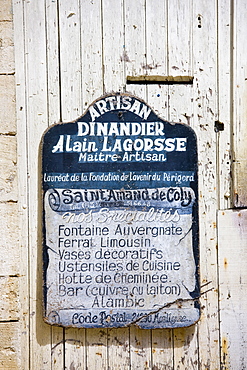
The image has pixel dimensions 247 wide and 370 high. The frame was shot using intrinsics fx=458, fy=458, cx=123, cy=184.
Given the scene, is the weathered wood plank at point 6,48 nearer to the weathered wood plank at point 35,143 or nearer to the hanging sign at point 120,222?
the weathered wood plank at point 35,143

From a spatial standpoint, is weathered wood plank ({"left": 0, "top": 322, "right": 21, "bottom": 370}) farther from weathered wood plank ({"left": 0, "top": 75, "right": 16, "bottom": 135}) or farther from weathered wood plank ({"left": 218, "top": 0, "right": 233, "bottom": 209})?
weathered wood plank ({"left": 218, "top": 0, "right": 233, "bottom": 209})

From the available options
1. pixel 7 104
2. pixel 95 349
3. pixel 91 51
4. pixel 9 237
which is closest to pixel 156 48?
pixel 91 51

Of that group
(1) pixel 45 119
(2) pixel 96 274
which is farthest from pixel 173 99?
(2) pixel 96 274

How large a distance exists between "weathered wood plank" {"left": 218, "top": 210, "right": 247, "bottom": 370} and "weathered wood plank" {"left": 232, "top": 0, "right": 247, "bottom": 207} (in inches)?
5.2

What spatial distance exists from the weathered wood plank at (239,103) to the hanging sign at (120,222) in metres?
0.25

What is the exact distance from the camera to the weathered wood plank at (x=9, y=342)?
8.40ft

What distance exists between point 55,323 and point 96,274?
0.35 m

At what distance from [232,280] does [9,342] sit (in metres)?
1.30

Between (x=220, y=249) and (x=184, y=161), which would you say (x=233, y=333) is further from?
(x=184, y=161)

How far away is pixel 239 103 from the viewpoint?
8.46 ft

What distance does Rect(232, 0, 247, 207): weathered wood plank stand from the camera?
8.46 ft

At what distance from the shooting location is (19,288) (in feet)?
8.43

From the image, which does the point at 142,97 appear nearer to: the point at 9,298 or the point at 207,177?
the point at 207,177

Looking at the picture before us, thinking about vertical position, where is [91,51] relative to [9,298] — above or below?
above
